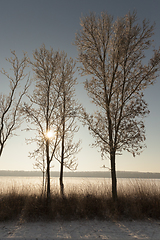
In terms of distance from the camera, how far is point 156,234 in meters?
5.90

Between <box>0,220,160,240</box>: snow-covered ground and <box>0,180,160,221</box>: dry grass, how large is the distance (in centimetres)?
38

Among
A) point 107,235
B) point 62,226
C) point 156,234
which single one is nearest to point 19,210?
point 62,226

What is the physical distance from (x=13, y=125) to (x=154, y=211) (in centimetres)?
759

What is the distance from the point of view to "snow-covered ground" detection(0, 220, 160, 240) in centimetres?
575

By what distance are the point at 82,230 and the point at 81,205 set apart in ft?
4.50

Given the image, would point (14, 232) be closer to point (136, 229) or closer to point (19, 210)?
point (19, 210)

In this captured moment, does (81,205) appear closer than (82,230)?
No

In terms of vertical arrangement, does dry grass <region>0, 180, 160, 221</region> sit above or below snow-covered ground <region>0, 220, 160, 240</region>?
above

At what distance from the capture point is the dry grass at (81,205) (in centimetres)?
725

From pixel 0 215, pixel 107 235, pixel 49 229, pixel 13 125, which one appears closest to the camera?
pixel 107 235

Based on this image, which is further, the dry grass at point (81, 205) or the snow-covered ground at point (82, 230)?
the dry grass at point (81, 205)

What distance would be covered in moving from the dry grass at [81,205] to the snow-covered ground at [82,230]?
1.25ft

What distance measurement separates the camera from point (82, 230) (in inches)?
246

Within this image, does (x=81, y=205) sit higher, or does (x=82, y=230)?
(x=81, y=205)
